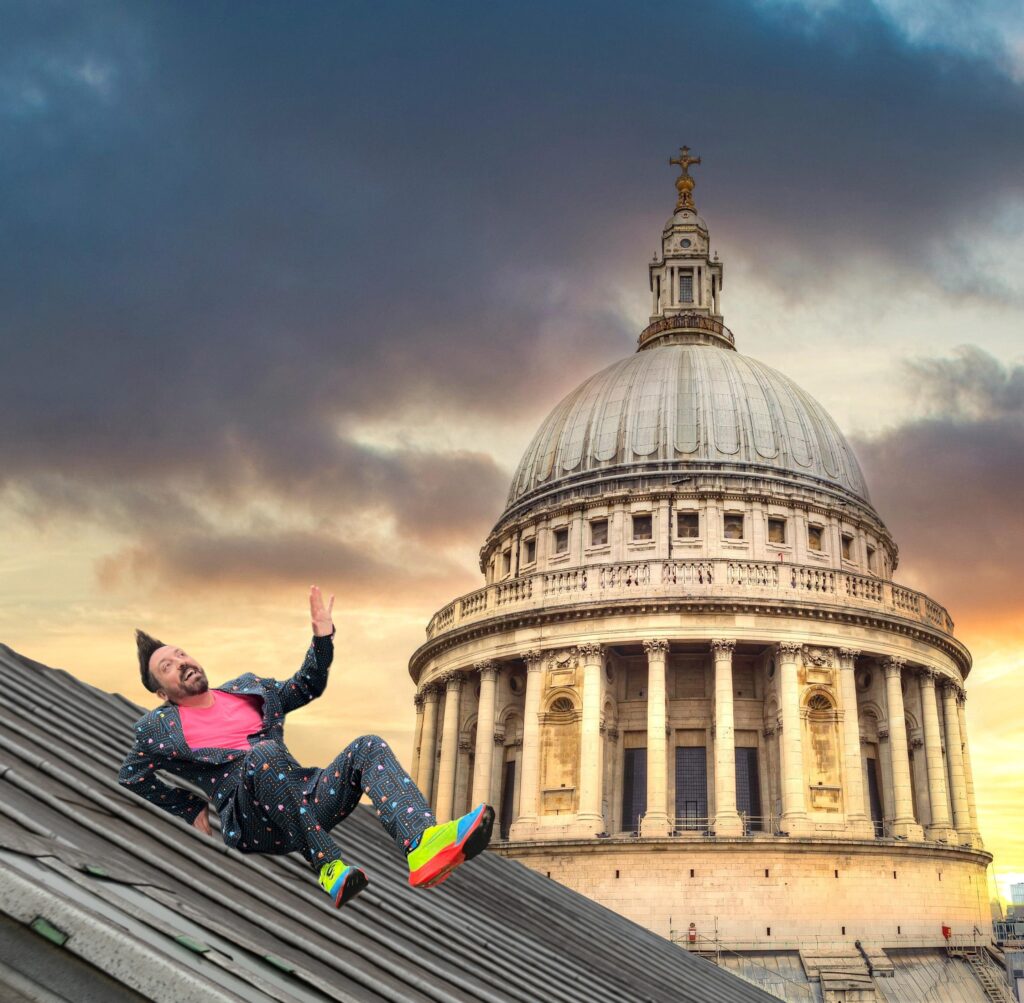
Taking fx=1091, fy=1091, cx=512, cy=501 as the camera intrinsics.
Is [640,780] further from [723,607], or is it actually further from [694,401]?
[694,401]

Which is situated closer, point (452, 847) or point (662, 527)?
point (452, 847)

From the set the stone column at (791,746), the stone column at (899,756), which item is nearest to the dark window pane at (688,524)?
the stone column at (791,746)

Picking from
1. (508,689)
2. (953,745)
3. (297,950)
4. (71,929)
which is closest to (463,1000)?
(297,950)

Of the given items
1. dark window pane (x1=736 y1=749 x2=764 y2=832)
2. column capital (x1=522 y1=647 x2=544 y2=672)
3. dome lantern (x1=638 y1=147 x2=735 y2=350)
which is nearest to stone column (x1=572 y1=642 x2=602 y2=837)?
column capital (x1=522 y1=647 x2=544 y2=672)

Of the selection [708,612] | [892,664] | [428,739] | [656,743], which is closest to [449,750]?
[428,739]

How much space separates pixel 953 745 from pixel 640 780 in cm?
1434

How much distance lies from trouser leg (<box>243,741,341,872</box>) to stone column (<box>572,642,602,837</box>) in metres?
36.2

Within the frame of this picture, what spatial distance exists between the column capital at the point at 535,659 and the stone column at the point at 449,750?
490cm

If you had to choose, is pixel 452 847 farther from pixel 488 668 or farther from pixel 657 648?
pixel 488 668

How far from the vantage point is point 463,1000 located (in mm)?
8211

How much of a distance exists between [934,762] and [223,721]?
44.4 m

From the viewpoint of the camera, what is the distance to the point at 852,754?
42.2 m

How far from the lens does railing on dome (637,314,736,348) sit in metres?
62.6

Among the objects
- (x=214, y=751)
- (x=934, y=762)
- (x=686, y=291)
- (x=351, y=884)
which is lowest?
(x=351, y=884)
